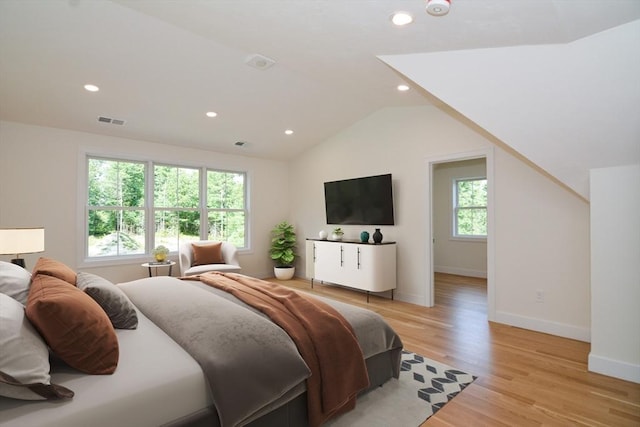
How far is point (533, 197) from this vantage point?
359 cm

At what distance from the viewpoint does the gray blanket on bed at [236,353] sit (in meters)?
1.48

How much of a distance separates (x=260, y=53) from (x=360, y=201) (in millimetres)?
2808

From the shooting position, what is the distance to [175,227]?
5.54m

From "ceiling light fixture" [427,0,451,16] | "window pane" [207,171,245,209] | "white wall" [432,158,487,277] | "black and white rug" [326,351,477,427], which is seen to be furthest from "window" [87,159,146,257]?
"white wall" [432,158,487,277]

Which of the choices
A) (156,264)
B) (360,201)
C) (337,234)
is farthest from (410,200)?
(156,264)

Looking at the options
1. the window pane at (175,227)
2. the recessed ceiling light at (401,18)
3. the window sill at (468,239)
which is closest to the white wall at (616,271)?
the recessed ceiling light at (401,18)

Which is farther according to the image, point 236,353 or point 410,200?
point 410,200

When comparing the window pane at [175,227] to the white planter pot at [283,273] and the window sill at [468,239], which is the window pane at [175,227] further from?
the window sill at [468,239]

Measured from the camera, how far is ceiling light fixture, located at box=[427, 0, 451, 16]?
6.57ft

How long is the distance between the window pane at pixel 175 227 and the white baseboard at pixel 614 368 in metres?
5.40

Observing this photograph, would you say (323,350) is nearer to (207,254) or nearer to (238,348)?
(238,348)

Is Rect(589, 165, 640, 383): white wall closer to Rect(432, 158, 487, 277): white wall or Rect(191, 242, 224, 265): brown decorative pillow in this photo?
Rect(432, 158, 487, 277): white wall

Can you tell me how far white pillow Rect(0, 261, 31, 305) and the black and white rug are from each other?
1788 mm

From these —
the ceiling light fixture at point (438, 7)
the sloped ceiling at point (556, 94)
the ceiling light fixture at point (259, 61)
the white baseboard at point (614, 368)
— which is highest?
the ceiling light fixture at point (259, 61)
